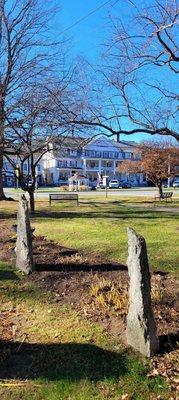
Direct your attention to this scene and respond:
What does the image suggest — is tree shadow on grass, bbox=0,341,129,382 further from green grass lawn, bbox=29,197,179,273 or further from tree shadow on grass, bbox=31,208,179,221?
tree shadow on grass, bbox=31,208,179,221

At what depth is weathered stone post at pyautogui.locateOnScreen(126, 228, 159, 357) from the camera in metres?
4.85

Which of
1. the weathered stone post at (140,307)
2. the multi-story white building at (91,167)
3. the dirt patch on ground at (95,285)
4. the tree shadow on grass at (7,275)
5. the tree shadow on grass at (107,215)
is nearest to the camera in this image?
the weathered stone post at (140,307)

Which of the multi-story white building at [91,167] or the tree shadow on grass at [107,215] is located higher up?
the multi-story white building at [91,167]

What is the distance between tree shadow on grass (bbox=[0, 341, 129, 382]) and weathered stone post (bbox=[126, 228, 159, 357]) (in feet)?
0.77

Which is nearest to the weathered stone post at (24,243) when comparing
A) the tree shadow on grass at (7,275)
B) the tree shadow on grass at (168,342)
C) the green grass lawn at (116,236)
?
the tree shadow on grass at (7,275)

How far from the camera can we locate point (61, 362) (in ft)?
15.8

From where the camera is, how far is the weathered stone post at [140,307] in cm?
485

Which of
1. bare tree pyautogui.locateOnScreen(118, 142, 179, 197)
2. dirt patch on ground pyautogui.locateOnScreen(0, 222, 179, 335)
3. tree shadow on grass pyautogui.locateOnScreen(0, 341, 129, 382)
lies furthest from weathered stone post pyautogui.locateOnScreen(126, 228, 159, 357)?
bare tree pyautogui.locateOnScreen(118, 142, 179, 197)

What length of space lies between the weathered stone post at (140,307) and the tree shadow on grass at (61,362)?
234 mm

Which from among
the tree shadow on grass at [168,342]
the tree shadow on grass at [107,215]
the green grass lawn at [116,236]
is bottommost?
the tree shadow on grass at [168,342]

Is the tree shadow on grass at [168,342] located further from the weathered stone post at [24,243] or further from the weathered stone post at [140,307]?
the weathered stone post at [24,243]

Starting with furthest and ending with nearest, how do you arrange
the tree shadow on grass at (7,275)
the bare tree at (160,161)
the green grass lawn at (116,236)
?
the bare tree at (160,161)
the green grass lawn at (116,236)
the tree shadow on grass at (7,275)

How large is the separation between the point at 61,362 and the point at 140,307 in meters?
1.00

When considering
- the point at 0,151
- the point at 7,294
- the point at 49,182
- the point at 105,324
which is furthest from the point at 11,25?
the point at 49,182
